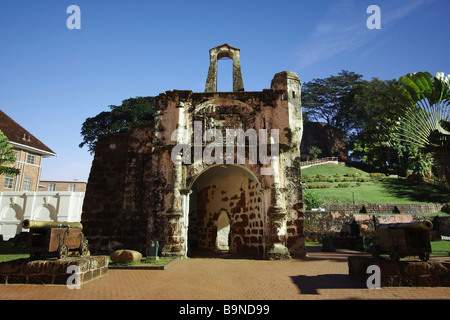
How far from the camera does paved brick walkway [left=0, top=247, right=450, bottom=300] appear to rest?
5.77 m

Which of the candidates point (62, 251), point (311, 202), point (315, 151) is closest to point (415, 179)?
point (315, 151)

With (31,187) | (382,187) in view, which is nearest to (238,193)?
(31,187)

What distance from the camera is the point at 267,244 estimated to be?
12.6 meters

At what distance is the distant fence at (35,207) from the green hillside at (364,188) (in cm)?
2908

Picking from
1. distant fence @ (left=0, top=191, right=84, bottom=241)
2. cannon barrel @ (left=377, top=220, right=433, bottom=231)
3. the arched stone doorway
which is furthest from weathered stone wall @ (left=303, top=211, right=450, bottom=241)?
distant fence @ (left=0, top=191, right=84, bottom=241)

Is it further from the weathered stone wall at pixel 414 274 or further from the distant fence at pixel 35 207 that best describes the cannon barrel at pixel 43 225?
the distant fence at pixel 35 207

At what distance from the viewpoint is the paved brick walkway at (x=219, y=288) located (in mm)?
5773

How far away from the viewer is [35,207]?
91.0 feet

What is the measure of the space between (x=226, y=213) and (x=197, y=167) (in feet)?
18.1

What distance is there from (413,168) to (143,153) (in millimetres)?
51723

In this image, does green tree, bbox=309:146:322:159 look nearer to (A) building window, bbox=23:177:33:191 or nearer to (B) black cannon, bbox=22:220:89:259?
(A) building window, bbox=23:177:33:191

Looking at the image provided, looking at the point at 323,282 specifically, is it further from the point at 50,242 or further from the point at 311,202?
the point at 311,202

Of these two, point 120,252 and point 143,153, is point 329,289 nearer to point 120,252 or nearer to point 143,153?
point 120,252

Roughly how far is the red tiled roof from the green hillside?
35138 millimetres
